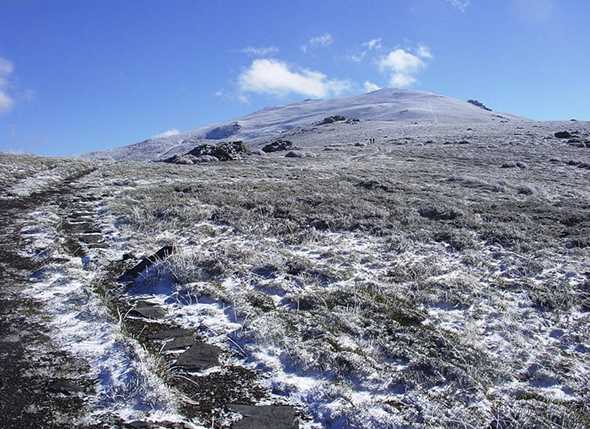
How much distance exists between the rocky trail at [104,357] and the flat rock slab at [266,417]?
13 mm

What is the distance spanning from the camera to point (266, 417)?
5.73 m

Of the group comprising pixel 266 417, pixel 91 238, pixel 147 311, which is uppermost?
pixel 91 238

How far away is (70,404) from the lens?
5.61 meters

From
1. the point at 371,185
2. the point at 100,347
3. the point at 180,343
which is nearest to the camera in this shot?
the point at 100,347

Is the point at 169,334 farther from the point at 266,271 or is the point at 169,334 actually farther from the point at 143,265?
the point at 266,271

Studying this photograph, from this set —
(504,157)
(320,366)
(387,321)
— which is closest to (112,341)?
(320,366)

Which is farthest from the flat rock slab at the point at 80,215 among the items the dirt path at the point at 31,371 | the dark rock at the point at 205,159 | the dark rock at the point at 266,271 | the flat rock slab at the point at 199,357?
the dark rock at the point at 205,159

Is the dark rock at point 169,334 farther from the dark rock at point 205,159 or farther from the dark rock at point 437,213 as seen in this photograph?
the dark rock at point 205,159

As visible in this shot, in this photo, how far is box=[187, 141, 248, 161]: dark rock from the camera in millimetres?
39406

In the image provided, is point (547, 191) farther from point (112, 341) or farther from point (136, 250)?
point (112, 341)

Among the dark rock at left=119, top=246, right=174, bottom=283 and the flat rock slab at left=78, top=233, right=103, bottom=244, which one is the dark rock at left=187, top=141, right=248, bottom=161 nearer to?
the flat rock slab at left=78, top=233, right=103, bottom=244

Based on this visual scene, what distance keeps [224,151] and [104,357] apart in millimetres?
34447

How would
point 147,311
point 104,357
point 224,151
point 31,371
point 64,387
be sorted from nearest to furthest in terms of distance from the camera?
point 64,387 < point 31,371 < point 104,357 < point 147,311 < point 224,151

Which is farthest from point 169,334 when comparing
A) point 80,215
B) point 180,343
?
point 80,215
